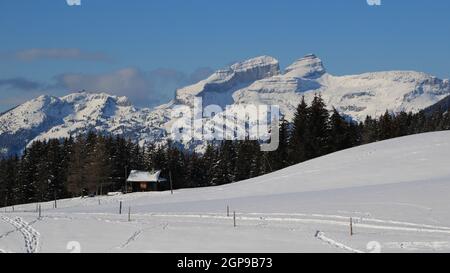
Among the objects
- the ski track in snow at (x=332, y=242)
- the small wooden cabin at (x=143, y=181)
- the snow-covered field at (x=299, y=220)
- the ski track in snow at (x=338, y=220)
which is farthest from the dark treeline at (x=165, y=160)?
the ski track in snow at (x=332, y=242)

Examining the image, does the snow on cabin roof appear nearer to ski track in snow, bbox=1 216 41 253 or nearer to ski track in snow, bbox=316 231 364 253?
ski track in snow, bbox=1 216 41 253

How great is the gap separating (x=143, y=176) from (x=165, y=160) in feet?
28.2

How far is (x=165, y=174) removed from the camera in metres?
123

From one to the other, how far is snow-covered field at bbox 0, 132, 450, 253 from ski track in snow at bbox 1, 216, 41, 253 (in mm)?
53

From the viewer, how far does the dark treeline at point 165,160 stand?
101 metres

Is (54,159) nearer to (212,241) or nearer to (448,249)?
(212,241)

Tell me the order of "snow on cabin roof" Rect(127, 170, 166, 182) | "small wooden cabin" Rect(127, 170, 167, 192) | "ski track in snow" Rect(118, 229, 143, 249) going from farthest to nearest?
"small wooden cabin" Rect(127, 170, 167, 192), "snow on cabin roof" Rect(127, 170, 166, 182), "ski track in snow" Rect(118, 229, 143, 249)

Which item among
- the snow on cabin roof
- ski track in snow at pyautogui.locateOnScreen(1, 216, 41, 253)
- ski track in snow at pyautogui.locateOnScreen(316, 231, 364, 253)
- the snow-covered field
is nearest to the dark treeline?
the snow on cabin roof

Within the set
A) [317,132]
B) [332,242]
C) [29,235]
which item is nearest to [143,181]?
[317,132]

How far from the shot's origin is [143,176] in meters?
116

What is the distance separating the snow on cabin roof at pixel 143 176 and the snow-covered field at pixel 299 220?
137ft

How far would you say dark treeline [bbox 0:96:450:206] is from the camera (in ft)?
332

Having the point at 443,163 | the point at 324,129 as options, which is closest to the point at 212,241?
the point at 443,163

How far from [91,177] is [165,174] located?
61.3 feet
